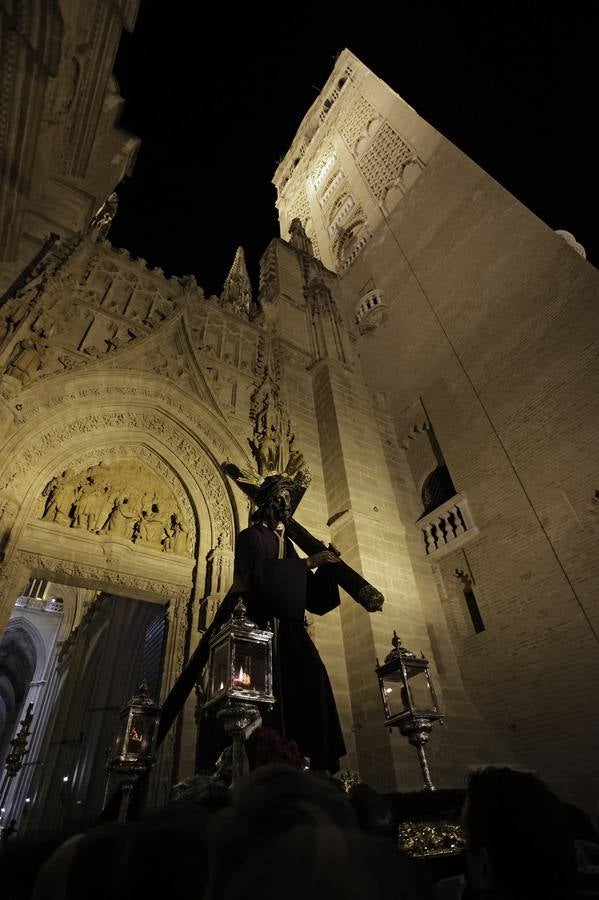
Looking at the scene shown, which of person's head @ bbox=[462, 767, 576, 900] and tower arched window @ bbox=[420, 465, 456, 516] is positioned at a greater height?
tower arched window @ bbox=[420, 465, 456, 516]

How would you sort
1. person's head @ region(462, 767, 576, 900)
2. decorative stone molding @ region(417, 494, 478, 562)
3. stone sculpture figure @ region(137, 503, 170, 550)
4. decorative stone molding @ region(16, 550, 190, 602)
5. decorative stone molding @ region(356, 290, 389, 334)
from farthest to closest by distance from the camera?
decorative stone molding @ region(356, 290, 389, 334) < decorative stone molding @ region(417, 494, 478, 562) < stone sculpture figure @ region(137, 503, 170, 550) < decorative stone molding @ region(16, 550, 190, 602) < person's head @ region(462, 767, 576, 900)

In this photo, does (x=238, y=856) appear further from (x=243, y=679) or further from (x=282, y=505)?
(x=282, y=505)

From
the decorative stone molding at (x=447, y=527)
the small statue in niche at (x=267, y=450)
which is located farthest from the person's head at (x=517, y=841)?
the decorative stone molding at (x=447, y=527)

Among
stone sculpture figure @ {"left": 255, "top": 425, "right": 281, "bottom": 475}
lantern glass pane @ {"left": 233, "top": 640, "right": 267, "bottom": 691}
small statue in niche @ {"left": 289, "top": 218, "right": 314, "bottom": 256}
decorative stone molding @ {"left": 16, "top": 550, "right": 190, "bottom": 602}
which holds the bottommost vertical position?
lantern glass pane @ {"left": 233, "top": 640, "right": 267, "bottom": 691}

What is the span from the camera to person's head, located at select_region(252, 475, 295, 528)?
13.6ft

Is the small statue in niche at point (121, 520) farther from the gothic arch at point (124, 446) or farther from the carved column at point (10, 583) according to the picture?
the carved column at point (10, 583)

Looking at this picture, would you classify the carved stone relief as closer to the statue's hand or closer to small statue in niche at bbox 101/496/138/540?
small statue in niche at bbox 101/496/138/540

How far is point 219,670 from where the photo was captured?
298 centimetres

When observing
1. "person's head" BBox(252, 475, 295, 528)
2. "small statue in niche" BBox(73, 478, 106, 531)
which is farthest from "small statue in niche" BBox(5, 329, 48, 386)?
"person's head" BBox(252, 475, 295, 528)

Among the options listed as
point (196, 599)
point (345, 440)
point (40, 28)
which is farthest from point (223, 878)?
point (345, 440)

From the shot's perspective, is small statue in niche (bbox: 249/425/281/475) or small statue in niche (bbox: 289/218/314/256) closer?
small statue in niche (bbox: 249/425/281/475)

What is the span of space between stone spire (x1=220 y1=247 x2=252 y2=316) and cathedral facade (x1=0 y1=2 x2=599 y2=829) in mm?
213

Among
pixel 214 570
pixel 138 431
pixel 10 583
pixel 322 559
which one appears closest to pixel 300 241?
pixel 138 431

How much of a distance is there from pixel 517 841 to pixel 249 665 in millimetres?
1812
